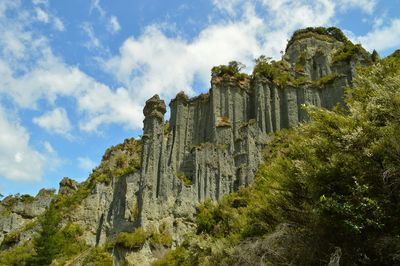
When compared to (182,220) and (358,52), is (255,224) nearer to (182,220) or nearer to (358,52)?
(182,220)

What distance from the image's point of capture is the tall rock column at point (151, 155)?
37.6m

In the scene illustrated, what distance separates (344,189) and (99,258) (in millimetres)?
25073

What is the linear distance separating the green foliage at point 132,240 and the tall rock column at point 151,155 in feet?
4.95

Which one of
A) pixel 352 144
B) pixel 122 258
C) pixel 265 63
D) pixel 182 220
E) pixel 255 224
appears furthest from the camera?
pixel 265 63

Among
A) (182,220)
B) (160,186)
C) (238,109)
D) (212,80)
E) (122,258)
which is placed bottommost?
(122,258)

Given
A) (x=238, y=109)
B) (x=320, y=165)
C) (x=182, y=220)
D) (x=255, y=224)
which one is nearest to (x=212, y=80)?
(x=238, y=109)

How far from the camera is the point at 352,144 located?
14.4 m

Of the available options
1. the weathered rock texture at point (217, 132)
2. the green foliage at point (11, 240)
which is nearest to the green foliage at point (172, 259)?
the weathered rock texture at point (217, 132)

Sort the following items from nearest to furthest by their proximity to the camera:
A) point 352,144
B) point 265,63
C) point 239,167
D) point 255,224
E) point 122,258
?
point 352,144, point 255,224, point 122,258, point 239,167, point 265,63

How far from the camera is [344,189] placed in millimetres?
14297

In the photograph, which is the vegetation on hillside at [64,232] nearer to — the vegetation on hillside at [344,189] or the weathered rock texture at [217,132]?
the weathered rock texture at [217,132]

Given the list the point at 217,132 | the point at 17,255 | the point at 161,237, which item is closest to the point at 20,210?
the point at 17,255

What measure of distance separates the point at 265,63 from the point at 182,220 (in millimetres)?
29323

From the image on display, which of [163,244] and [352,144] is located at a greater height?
[352,144]
